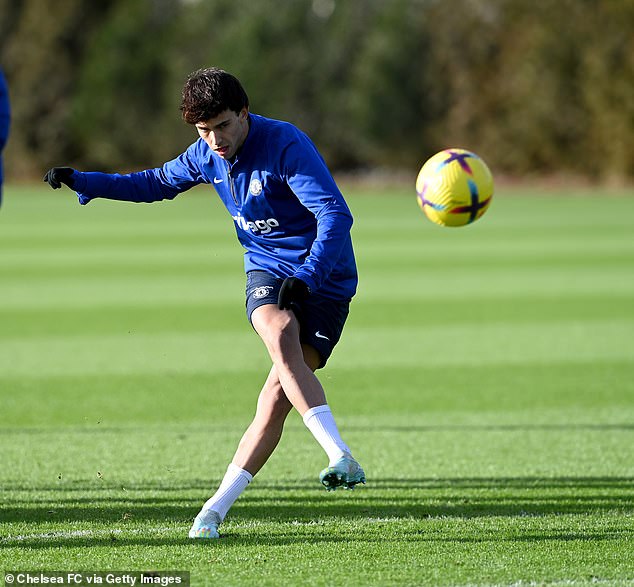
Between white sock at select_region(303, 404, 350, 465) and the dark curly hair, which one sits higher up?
the dark curly hair

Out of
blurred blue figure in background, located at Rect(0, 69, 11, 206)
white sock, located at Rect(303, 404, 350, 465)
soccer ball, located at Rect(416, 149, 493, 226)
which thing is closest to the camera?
white sock, located at Rect(303, 404, 350, 465)

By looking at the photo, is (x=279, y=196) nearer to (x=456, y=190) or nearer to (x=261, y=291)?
(x=261, y=291)

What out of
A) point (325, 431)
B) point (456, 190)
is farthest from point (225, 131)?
point (456, 190)

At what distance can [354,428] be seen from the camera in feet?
30.9

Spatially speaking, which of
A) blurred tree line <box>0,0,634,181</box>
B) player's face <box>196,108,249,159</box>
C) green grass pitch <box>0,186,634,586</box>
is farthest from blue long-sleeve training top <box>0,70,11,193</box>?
blurred tree line <box>0,0,634,181</box>

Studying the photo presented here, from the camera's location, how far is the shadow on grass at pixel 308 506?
566 cm

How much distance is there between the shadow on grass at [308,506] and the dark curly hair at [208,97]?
190 cm

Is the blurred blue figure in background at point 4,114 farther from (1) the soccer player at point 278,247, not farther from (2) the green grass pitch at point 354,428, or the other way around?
(1) the soccer player at point 278,247


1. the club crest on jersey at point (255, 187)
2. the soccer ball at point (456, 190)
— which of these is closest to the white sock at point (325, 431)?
the club crest on jersey at point (255, 187)

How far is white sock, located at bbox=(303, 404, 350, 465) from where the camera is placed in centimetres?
527

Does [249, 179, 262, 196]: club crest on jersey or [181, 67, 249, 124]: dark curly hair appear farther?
[249, 179, 262, 196]: club crest on jersey

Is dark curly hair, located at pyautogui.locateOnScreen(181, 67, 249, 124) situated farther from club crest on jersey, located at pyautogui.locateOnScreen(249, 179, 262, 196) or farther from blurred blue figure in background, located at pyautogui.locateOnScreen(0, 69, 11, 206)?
blurred blue figure in background, located at pyautogui.locateOnScreen(0, 69, 11, 206)

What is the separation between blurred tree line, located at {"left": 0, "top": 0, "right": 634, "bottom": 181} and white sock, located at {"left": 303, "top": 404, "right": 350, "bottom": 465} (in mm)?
68469

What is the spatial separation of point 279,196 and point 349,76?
86.4 metres
